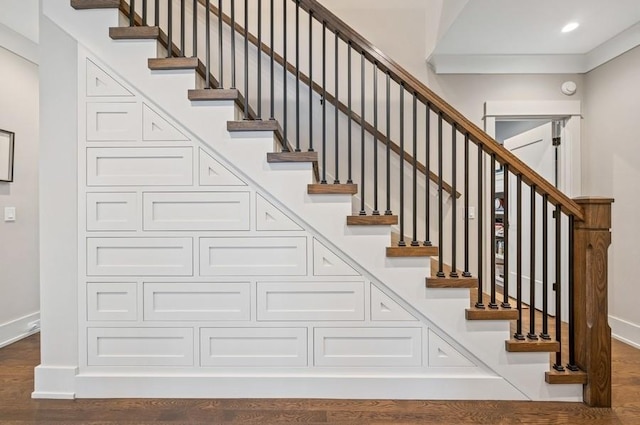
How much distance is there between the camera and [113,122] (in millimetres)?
2049

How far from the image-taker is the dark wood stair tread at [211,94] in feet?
6.63

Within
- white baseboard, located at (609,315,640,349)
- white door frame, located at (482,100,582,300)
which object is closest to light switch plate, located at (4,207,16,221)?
white door frame, located at (482,100,582,300)

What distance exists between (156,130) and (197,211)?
0.52m

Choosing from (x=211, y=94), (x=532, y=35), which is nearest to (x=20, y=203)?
(x=211, y=94)

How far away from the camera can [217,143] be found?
6.64 ft

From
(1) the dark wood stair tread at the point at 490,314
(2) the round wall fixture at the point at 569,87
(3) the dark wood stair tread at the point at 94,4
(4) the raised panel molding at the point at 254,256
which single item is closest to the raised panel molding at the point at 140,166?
(4) the raised panel molding at the point at 254,256

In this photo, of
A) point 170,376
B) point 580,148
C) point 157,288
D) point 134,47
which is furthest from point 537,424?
point 134,47

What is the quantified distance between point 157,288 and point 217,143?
888 millimetres

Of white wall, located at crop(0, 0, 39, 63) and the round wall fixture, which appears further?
the round wall fixture

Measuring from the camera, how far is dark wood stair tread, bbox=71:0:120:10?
6.67ft

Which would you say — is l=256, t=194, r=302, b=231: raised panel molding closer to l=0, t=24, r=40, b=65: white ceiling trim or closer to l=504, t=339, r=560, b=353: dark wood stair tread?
l=504, t=339, r=560, b=353: dark wood stair tread

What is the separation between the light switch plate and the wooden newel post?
404 cm

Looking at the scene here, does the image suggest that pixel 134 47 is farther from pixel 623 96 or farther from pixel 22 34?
pixel 623 96

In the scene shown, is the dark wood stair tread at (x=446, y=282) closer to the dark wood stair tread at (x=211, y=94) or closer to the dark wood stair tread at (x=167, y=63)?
the dark wood stair tread at (x=211, y=94)
